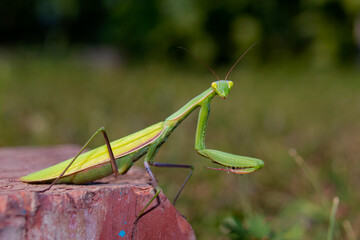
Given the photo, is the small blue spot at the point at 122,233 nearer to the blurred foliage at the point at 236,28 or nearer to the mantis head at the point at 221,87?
the mantis head at the point at 221,87

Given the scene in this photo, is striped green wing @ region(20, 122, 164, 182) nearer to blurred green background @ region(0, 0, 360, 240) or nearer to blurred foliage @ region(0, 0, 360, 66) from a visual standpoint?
blurred green background @ region(0, 0, 360, 240)

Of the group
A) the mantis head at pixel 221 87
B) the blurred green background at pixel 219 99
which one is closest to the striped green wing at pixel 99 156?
the mantis head at pixel 221 87

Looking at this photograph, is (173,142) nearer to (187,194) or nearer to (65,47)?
(187,194)

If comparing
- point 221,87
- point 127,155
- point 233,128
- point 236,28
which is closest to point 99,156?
point 127,155

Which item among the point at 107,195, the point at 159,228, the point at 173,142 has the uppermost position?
the point at 107,195

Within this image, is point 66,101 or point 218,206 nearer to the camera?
point 218,206

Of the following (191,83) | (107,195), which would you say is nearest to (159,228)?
(107,195)

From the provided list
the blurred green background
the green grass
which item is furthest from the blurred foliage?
the green grass
